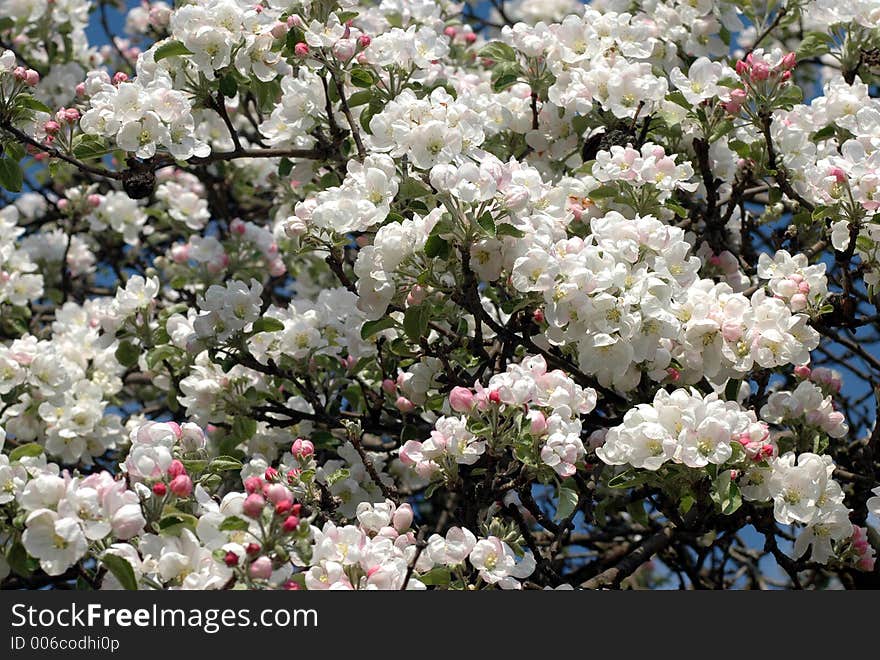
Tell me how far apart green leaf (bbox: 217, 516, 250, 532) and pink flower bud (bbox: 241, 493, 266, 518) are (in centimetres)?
3

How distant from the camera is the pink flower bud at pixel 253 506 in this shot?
1.82m

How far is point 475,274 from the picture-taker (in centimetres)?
244

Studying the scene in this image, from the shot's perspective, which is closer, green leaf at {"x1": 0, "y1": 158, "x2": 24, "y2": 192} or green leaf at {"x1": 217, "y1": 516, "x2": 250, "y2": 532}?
green leaf at {"x1": 217, "y1": 516, "x2": 250, "y2": 532}

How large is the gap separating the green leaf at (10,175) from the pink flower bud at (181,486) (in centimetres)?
112

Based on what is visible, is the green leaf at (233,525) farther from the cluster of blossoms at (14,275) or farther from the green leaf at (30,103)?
the cluster of blossoms at (14,275)

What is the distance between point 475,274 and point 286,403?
3.46 feet

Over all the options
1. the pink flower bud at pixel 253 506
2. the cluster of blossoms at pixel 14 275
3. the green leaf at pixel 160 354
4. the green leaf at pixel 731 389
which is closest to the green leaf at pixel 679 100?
the green leaf at pixel 731 389

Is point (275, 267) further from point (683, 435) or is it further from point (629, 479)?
point (683, 435)

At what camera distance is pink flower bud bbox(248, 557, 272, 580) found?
1789 mm

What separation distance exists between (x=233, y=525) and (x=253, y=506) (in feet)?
0.19

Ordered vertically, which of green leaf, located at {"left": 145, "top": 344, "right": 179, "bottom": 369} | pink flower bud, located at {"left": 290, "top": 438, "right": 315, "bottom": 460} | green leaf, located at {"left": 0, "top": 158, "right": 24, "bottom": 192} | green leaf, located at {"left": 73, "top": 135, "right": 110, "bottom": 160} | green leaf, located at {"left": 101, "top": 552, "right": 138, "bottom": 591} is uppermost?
green leaf, located at {"left": 73, "top": 135, "right": 110, "bottom": 160}

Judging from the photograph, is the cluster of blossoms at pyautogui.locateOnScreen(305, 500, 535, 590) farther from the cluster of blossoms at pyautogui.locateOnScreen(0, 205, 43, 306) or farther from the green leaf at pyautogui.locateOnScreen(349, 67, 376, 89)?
the cluster of blossoms at pyautogui.locateOnScreen(0, 205, 43, 306)

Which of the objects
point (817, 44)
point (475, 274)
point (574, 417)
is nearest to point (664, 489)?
point (574, 417)

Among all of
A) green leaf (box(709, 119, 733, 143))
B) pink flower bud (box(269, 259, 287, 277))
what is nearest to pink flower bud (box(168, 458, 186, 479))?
green leaf (box(709, 119, 733, 143))
